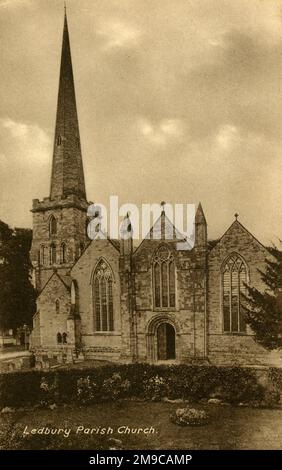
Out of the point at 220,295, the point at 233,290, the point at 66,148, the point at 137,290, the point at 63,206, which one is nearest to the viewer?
the point at 233,290

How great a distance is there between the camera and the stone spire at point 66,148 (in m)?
29.0

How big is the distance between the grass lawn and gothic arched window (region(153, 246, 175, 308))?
8436 millimetres

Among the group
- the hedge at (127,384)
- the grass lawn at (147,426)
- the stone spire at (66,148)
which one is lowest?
the grass lawn at (147,426)

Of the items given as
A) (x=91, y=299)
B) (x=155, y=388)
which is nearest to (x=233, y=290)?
(x=155, y=388)

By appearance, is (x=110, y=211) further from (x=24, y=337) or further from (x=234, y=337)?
(x=24, y=337)

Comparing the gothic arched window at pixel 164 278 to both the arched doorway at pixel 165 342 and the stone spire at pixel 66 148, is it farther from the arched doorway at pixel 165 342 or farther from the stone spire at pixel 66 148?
the stone spire at pixel 66 148

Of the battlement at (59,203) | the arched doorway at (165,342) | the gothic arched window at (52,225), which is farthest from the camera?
the gothic arched window at (52,225)

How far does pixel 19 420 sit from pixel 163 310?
1145cm

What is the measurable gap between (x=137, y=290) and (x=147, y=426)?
38.1ft

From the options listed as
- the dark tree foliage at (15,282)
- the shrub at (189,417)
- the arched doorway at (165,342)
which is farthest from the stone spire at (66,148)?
the shrub at (189,417)

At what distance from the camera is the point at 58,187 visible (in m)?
29.9

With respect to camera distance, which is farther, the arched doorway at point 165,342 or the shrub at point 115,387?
the arched doorway at point 165,342

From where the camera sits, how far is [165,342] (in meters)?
25.1

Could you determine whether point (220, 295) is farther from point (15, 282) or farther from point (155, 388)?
point (15, 282)
